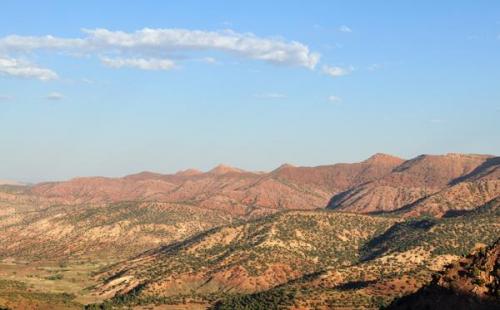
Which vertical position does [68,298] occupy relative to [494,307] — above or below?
below

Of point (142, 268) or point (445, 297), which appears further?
point (142, 268)

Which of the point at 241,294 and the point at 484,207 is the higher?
the point at 484,207

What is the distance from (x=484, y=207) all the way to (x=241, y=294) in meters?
86.0

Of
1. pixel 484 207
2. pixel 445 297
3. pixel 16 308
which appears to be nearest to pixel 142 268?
pixel 16 308

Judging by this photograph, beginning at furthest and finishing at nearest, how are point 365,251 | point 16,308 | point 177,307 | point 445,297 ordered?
point 365,251 < point 177,307 < point 16,308 < point 445,297

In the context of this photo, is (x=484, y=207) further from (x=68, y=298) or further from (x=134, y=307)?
(x=68, y=298)

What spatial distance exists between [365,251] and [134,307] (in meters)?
72.0

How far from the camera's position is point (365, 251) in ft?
617

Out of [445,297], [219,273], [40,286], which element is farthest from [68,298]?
[445,297]

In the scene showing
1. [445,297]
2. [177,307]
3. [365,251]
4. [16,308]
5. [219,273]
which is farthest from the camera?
[365,251]

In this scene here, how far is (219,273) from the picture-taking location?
172m

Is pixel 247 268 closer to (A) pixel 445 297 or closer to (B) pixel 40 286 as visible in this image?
(B) pixel 40 286

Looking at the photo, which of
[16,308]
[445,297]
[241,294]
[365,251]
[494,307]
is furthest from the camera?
[365,251]

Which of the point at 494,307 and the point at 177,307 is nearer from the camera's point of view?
the point at 494,307
